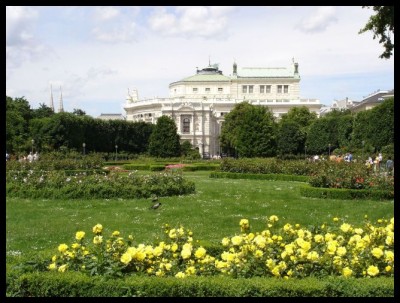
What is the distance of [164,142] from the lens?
4950 centimetres

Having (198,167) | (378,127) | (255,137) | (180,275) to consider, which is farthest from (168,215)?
(255,137)

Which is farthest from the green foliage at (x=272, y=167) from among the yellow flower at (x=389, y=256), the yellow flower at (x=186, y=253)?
the yellow flower at (x=186, y=253)

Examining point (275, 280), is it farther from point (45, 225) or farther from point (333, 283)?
point (45, 225)

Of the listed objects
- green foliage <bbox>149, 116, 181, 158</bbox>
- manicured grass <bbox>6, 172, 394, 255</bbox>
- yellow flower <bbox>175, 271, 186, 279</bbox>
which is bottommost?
manicured grass <bbox>6, 172, 394, 255</bbox>

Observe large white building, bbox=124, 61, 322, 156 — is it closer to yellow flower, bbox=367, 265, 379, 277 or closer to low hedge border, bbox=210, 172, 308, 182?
low hedge border, bbox=210, 172, 308, 182

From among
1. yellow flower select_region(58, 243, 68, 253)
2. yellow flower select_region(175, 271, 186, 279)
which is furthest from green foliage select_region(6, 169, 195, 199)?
yellow flower select_region(175, 271, 186, 279)

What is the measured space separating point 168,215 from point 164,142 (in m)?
37.8

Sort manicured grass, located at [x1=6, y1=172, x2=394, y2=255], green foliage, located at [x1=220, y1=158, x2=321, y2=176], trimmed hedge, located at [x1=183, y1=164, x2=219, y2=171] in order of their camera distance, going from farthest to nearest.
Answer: trimmed hedge, located at [x1=183, y1=164, x2=219, y2=171] < green foliage, located at [x1=220, y1=158, x2=321, y2=176] < manicured grass, located at [x1=6, y1=172, x2=394, y2=255]

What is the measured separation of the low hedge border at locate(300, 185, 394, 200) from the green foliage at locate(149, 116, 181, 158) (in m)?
33.8

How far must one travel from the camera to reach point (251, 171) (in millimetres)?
25844

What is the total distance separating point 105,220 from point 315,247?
20.9 ft

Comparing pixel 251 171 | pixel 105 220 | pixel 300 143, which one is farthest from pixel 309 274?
pixel 300 143

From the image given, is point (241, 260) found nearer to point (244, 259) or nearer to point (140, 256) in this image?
point (244, 259)

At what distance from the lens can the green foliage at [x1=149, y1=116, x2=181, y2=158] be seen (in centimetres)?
4947
